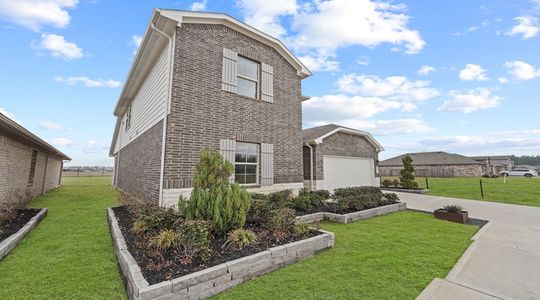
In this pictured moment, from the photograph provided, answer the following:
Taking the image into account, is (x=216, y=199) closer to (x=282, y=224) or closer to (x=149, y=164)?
(x=282, y=224)

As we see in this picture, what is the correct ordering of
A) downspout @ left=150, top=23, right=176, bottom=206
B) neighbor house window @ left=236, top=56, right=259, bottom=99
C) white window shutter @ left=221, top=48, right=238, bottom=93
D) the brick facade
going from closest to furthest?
downspout @ left=150, top=23, right=176, bottom=206
the brick facade
white window shutter @ left=221, top=48, right=238, bottom=93
neighbor house window @ left=236, top=56, right=259, bottom=99

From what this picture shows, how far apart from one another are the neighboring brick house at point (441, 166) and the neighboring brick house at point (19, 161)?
40857mm

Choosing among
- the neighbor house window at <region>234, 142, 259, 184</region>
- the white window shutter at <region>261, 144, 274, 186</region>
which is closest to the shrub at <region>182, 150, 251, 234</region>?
the neighbor house window at <region>234, 142, 259, 184</region>

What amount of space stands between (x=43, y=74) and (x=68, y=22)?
5.06 meters

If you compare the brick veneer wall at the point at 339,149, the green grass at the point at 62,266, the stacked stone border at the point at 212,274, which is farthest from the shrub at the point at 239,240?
the brick veneer wall at the point at 339,149

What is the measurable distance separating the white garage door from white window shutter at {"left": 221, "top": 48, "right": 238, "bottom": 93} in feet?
20.7

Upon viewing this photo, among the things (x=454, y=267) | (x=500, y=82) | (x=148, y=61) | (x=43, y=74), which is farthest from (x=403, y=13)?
(x=43, y=74)

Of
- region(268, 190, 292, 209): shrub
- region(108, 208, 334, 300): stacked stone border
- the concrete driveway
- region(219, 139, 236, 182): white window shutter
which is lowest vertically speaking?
the concrete driveway

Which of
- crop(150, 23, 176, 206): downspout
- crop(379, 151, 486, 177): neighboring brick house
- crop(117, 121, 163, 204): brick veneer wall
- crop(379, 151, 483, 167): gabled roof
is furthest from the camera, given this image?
crop(379, 151, 483, 167): gabled roof

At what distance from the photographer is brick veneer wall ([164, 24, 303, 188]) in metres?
6.74

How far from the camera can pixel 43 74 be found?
443 inches

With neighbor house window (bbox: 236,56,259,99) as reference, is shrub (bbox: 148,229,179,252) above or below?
below

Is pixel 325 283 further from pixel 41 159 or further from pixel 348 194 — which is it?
pixel 41 159

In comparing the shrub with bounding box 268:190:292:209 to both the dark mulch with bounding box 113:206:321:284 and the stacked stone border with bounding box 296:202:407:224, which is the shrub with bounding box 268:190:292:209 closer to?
the stacked stone border with bounding box 296:202:407:224
